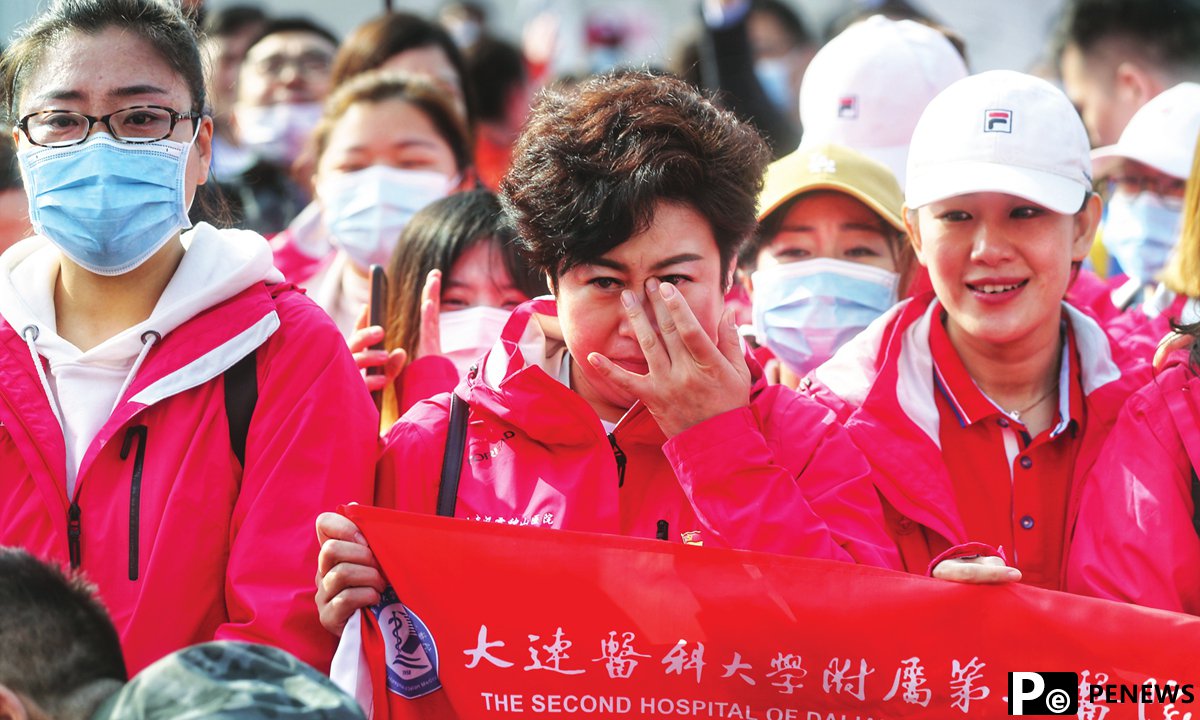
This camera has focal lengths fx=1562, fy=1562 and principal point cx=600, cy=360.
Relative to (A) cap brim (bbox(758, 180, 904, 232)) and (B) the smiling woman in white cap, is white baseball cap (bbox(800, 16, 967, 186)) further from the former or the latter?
(B) the smiling woman in white cap

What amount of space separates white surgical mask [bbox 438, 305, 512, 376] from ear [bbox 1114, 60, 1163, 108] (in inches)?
159

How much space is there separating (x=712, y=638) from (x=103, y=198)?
1782 millimetres

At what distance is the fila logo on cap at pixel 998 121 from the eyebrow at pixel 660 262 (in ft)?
3.48

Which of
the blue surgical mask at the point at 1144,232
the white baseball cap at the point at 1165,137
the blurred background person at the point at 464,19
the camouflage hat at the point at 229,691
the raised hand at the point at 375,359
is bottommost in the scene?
the camouflage hat at the point at 229,691

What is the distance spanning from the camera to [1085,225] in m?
4.29

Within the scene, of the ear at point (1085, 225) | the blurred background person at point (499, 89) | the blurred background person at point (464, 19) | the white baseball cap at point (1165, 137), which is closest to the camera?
the ear at point (1085, 225)

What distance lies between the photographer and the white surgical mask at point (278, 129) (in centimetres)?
805

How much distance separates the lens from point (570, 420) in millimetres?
3598

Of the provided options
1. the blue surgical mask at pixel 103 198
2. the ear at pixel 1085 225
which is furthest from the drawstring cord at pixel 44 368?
the ear at pixel 1085 225

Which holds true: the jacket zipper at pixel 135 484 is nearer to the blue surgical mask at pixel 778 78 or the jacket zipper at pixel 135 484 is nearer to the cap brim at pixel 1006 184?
the cap brim at pixel 1006 184

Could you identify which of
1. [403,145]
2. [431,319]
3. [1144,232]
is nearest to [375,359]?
[431,319]

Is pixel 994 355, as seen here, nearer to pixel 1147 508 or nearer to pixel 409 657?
pixel 1147 508

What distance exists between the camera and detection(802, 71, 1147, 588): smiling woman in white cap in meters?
3.99

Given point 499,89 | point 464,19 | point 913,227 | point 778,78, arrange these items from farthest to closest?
1. point 464,19
2. point 778,78
3. point 499,89
4. point 913,227
